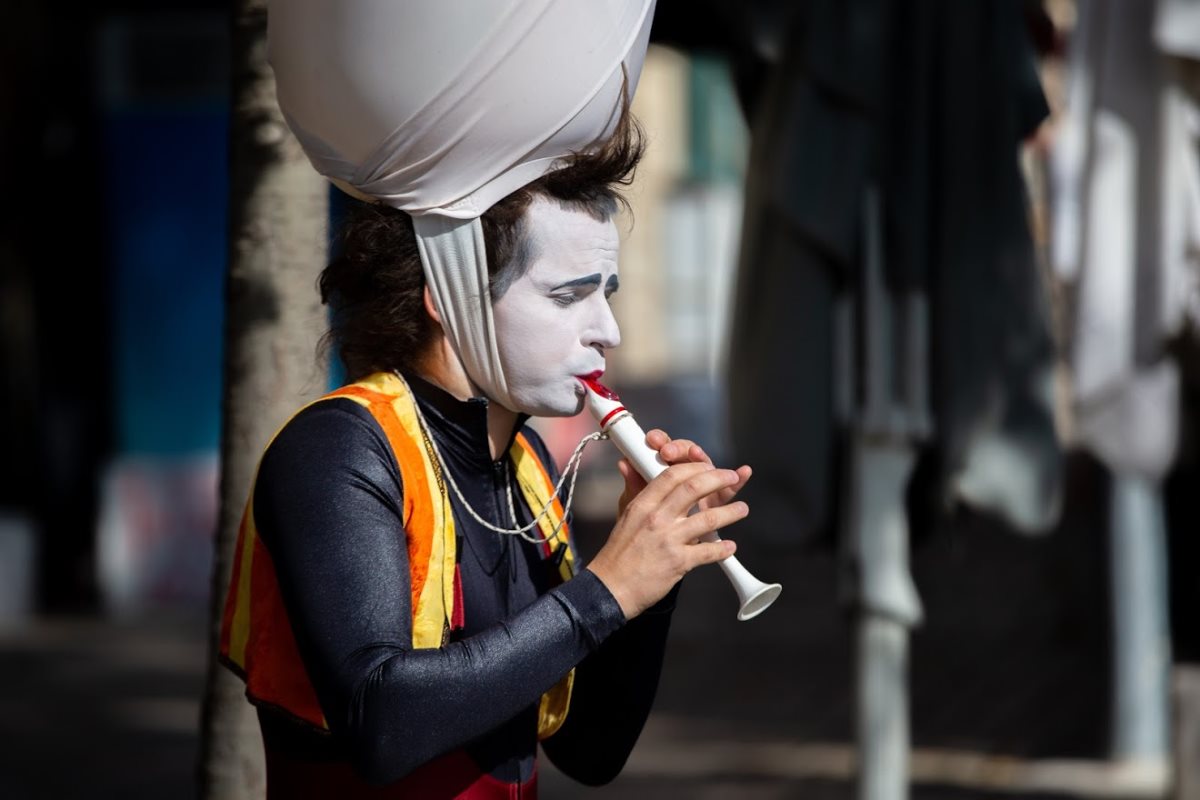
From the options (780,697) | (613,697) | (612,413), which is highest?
(612,413)

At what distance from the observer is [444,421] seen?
6.78ft

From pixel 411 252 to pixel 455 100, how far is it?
0.64ft

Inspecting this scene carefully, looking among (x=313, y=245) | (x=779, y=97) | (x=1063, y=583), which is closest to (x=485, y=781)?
(x=313, y=245)

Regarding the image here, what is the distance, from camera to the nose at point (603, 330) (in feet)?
6.71

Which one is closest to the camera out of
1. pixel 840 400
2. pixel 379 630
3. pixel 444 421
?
pixel 379 630

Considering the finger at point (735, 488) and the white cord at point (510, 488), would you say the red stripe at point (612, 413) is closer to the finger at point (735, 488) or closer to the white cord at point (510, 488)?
the white cord at point (510, 488)

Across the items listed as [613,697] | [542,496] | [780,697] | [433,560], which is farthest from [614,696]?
[780,697]

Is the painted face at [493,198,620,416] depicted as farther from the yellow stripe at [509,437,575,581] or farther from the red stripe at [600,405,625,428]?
the yellow stripe at [509,437,575,581]

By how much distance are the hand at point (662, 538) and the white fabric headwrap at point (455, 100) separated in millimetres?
244

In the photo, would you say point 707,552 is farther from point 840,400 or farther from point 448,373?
point 840,400

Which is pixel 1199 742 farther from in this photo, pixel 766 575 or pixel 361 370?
pixel 766 575

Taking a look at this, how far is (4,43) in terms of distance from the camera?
952 centimetres

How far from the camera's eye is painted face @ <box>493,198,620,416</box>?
2016mm

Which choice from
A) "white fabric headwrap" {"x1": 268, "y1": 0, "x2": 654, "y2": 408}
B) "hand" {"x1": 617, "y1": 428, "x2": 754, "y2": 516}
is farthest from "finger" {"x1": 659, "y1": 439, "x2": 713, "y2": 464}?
"white fabric headwrap" {"x1": 268, "y1": 0, "x2": 654, "y2": 408}
